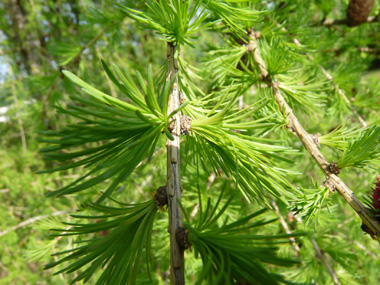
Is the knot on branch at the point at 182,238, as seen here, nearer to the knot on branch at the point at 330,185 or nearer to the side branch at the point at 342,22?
the knot on branch at the point at 330,185

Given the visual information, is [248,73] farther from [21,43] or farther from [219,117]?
[21,43]

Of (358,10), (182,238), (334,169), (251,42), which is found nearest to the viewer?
(182,238)

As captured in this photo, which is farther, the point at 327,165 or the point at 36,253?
the point at 36,253

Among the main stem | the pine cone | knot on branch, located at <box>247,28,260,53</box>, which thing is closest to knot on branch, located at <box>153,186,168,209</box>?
the main stem

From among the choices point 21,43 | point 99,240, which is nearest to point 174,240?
point 99,240

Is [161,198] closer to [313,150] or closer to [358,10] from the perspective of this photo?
[313,150]

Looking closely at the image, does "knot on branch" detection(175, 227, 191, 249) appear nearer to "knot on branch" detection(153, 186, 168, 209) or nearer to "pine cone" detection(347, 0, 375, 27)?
"knot on branch" detection(153, 186, 168, 209)

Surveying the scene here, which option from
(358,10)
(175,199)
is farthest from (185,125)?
(358,10)
